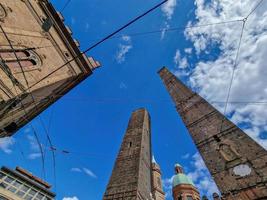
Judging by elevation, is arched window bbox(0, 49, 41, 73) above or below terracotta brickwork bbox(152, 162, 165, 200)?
below

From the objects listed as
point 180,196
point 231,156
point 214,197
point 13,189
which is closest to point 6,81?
point 13,189

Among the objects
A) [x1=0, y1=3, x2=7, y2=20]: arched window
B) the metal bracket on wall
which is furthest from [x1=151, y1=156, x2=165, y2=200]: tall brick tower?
[x1=0, y1=3, x2=7, y2=20]: arched window

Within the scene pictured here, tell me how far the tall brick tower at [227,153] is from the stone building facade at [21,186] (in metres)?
7.52

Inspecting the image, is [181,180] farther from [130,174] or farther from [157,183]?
[130,174]

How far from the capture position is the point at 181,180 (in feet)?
88.4

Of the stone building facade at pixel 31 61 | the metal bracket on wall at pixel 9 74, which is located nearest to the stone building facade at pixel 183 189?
the stone building facade at pixel 31 61

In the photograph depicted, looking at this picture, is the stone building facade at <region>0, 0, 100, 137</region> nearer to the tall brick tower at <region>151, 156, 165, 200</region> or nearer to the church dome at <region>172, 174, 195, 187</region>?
the tall brick tower at <region>151, 156, 165, 200</region>

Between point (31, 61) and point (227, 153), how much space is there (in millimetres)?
9608

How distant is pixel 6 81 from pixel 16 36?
2.93m

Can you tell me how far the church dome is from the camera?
Result: 2660cm

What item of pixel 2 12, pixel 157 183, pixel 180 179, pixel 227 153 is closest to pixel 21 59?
pixel 2 12

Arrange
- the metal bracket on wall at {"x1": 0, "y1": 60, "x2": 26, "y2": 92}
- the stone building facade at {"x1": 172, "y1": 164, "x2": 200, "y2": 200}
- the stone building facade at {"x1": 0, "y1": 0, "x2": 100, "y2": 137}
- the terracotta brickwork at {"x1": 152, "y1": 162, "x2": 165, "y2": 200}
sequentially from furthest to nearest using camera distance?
the stone building facade at {"x1": 172, "y1": 164, "x2": 200, "y2": 200}
the terracotta brickwork at {"x1": 152, "y1": 162, "x2": 165, "y2": 200}
the stone building facade at {"x1": 0, "y1": 0, "x2": 100, "y2": 137}
the metal bracket on wall at {"x1": 0, "y1": 60, "x2": 26, "y2": 92}

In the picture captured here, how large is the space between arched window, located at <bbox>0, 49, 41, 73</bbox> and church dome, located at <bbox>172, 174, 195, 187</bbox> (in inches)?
891

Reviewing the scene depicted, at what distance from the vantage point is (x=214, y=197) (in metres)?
8.72
